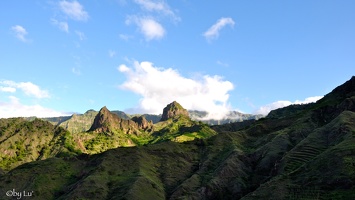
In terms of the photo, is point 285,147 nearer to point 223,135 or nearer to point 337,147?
point 337,147

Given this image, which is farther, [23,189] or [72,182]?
[72,182]

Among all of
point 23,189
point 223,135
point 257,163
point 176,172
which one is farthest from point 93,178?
point 223,135

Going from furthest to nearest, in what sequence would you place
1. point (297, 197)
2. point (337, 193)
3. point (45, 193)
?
point (45, 193), point (297, 197), point (337, 193)

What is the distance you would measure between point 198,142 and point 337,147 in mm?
92194

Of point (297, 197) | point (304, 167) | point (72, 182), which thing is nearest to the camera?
point (297, 197)

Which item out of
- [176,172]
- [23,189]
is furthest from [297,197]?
[23,189]

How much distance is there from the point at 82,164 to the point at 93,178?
99.3 ft

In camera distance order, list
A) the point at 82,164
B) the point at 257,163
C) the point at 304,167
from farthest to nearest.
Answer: the point at 82,164
the point at 257,163
the point at 304,167

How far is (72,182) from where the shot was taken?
127125mm

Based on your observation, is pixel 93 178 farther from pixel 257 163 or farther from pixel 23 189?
pixel 257 163

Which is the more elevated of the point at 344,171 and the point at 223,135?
the point at 223,135

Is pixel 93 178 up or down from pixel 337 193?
up

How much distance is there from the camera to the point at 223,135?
622 feet

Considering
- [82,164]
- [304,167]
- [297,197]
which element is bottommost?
[297,197]
